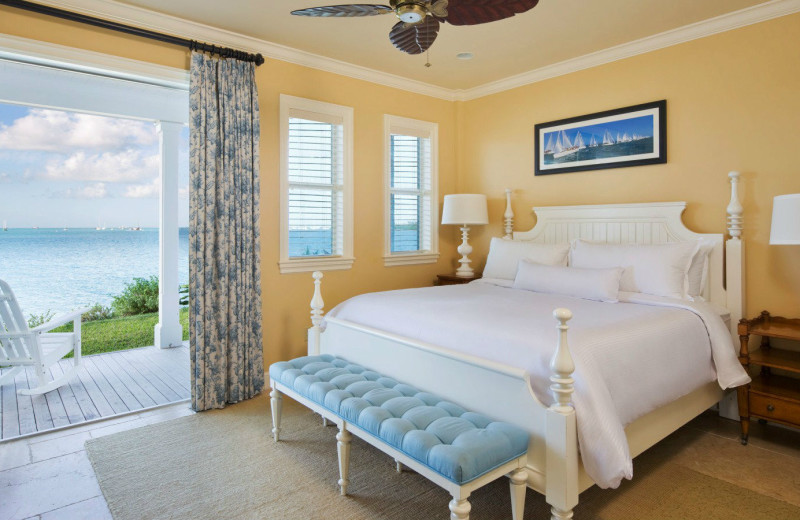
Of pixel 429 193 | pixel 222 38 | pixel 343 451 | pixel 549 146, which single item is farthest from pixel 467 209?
pixel 343 451

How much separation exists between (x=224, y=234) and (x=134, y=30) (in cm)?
141

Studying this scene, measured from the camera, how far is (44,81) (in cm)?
410

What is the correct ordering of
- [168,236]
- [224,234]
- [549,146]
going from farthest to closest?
[168,236] → [549,146] → [224,234]

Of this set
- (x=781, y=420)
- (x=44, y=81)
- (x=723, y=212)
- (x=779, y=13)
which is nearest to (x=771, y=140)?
(x=723, y=212)

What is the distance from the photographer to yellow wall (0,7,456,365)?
2.90 m

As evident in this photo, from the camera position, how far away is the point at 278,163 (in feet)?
12.1

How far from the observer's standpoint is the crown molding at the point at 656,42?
294 centimetres

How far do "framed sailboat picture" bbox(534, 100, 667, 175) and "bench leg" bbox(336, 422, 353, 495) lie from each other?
3067mm

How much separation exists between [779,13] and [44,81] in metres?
5.78

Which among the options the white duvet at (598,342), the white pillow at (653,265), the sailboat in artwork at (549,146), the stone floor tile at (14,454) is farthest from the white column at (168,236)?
the white pillow at (653,265)

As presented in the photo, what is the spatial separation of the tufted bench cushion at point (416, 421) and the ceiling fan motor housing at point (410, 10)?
5.34 feet

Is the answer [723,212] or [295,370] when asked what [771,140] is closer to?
[723,212]

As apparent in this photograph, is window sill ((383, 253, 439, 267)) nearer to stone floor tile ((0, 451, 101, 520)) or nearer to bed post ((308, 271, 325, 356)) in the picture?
bed post ((308, 271, 325, 356))

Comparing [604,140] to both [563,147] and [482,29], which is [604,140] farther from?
[482,29]
